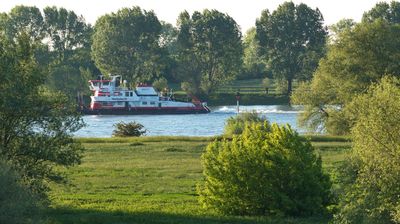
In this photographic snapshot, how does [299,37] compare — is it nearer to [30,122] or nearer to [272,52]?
[272,52]

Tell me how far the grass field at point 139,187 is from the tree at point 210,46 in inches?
3047

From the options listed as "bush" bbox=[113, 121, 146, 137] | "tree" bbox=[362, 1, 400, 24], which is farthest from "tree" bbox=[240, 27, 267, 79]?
"bush" bbox=[113, 121, 146, 137]

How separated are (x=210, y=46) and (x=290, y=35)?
12.2 m

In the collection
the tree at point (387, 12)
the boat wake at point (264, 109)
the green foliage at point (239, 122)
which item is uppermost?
the tree at point (387, 12)

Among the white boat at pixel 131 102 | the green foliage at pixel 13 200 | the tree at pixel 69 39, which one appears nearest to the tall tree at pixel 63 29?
the tree at pixel 69 39

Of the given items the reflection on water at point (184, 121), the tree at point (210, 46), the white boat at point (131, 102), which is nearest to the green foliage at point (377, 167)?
the reflection on water at point (184, 121)

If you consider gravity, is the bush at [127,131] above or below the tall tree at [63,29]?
below

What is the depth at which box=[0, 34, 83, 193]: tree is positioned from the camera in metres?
27.6

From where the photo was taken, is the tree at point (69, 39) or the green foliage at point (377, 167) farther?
the tree at point (69, 39)

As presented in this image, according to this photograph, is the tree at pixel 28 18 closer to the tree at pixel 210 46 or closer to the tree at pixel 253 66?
the tree at pixel 210 46

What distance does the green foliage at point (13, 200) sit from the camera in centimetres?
2133

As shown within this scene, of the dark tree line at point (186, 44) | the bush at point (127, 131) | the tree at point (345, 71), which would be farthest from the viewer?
the dark tree line at point (186, 44)

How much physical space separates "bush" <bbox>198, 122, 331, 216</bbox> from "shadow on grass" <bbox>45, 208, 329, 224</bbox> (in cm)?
98

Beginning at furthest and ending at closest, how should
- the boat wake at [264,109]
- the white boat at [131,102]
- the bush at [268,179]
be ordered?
the white boat at [131,102] < the boat wake at [264,109] < the bush at [268,179]
